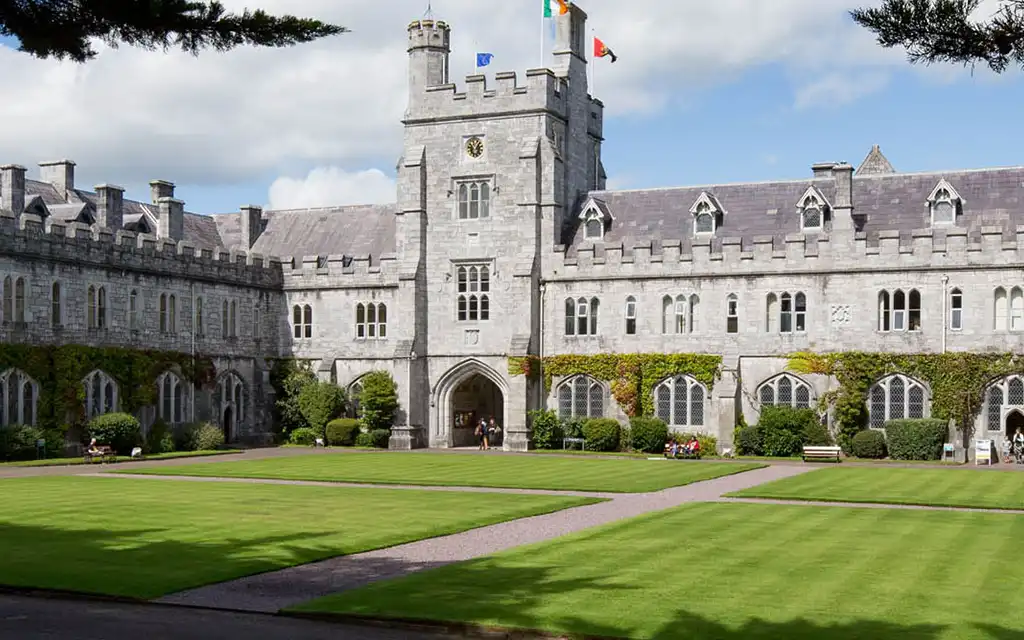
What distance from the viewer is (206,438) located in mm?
48750

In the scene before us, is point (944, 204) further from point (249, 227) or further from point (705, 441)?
point (249, 227)

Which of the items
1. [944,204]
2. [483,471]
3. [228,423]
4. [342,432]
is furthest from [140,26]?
[228,423]

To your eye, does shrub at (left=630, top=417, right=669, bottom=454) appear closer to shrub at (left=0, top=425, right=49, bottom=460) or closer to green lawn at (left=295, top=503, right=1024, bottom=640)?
shrub at (left=0, top=425, right=49, bottom=460)

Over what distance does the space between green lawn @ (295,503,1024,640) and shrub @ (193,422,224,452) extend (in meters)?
29.2

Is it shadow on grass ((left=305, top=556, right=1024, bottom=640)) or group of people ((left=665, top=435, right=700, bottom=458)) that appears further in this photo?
group of people ((left=665, top=435, right=700, bottom=458))

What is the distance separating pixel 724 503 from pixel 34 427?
84.3ft

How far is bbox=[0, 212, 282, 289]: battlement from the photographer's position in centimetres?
4350

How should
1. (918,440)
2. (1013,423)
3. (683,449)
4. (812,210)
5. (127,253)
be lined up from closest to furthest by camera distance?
1. (918,440)
2. (1013,423)
3. (683,449)
4. (127,253)
5. (812,210)

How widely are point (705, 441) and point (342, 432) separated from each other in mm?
14489

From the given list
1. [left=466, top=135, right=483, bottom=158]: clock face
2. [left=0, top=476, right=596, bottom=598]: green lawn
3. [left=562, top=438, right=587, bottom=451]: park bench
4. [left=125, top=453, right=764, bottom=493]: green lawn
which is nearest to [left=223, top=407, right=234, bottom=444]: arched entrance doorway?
[left=125, top=453, right=764, bottom=493]: green lawn

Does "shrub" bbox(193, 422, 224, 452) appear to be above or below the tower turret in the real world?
below

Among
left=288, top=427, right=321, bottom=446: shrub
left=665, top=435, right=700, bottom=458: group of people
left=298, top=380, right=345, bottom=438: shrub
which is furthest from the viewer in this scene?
left=288, top=427, right=321, bottom=446: shrub

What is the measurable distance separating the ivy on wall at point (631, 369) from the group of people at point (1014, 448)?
402 inches

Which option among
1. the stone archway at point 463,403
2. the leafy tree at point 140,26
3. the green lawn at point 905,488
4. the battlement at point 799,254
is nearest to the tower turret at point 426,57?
the battlement at point 799,254
